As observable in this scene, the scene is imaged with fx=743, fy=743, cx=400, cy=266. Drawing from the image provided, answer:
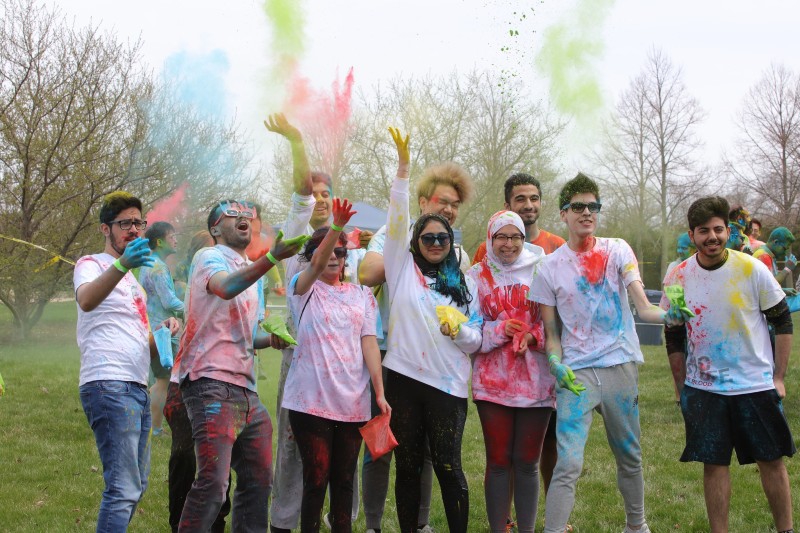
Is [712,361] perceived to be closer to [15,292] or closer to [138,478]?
[138,478]

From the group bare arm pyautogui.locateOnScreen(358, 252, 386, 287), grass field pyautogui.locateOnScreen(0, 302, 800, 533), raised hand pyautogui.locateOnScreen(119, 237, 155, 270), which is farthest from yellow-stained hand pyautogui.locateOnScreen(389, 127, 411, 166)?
grass field pyautogui.locateOnScreen(0, 302, 800, 533)

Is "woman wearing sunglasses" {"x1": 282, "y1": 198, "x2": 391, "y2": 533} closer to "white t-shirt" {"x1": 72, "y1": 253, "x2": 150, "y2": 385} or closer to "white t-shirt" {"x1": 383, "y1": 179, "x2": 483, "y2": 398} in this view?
"white t-shirt" {"x1": 383, "y1": 179, "x2": 483, "y2": 398}

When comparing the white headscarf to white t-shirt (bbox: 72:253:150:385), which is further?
the white headscarf

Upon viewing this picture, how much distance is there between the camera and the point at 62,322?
23.6 m

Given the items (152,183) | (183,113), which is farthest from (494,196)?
(183,113)

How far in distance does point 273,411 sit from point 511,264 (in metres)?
4.55

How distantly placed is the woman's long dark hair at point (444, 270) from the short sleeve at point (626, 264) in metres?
0.88

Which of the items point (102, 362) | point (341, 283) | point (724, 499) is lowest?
point (724, 499)

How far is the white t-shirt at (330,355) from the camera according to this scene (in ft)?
12.8

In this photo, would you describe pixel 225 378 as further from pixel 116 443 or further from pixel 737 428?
pixel 737 428

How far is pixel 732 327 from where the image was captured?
4.11 m

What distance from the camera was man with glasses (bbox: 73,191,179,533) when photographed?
3547 millimetres

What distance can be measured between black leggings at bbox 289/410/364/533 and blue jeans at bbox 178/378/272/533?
7.7 inches

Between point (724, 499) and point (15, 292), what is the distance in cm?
1853
